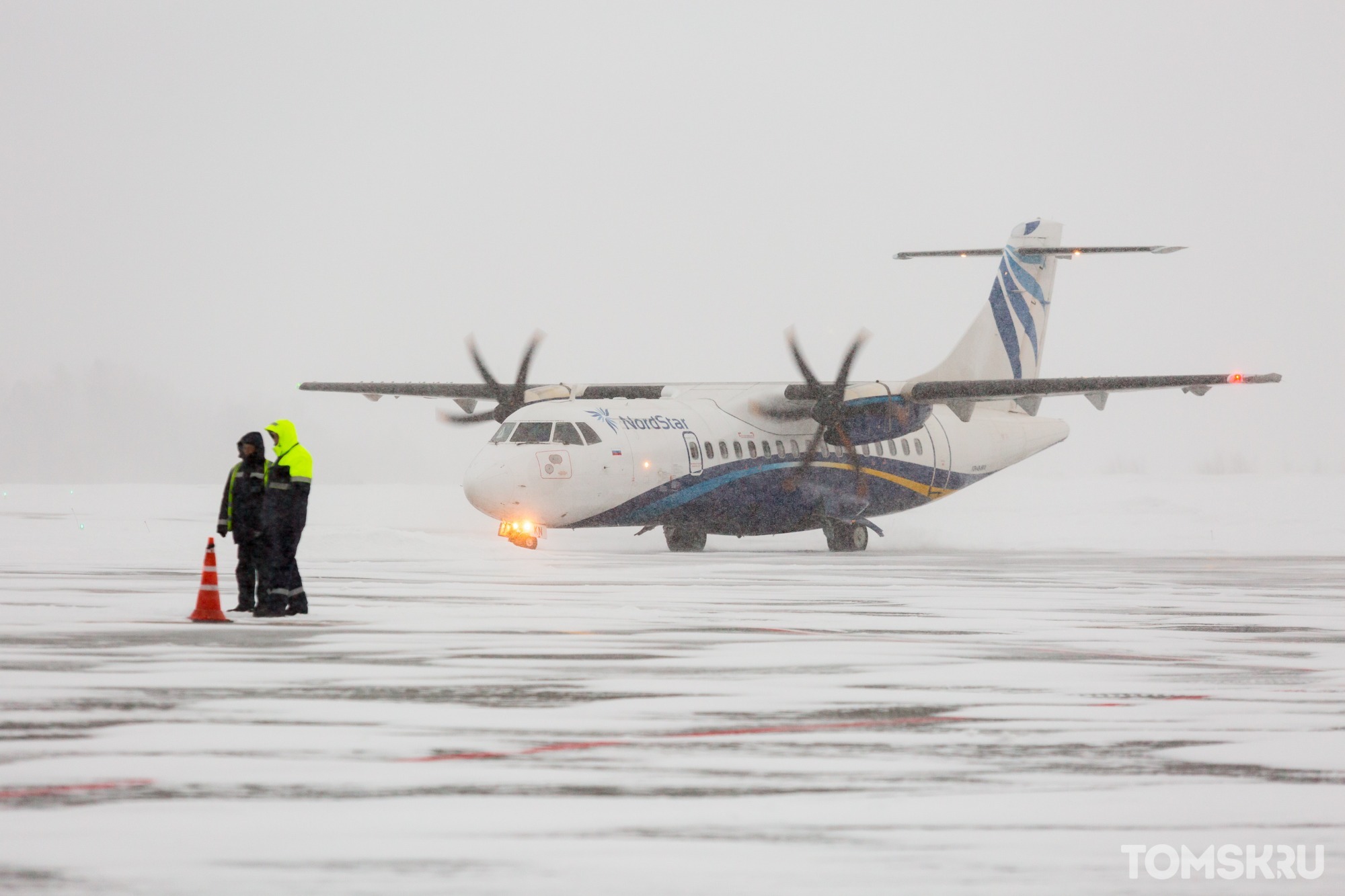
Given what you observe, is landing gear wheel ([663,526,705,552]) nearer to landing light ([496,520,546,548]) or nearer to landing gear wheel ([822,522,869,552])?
landing gear wheel ([822,522,869,552])

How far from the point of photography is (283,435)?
16641 mm

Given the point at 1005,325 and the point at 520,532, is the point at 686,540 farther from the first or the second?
the point at 1005,325

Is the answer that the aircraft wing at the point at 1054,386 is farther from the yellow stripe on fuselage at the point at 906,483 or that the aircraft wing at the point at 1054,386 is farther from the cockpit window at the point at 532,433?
the cockpit window at the point at 532,433

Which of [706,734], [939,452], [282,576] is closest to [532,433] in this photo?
[939,452]

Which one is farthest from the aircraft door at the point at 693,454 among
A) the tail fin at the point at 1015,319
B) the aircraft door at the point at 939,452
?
the tail fin at the point at 1015,319

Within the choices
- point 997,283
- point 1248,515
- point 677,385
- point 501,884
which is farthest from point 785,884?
point 1248,515

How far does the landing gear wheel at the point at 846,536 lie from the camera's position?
35.6m

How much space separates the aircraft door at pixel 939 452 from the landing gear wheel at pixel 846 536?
7.91 ft

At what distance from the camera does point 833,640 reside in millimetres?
15055

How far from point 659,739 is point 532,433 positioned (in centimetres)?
2095

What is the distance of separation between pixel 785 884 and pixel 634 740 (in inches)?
127

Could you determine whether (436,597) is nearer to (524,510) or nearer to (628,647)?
(628,647)

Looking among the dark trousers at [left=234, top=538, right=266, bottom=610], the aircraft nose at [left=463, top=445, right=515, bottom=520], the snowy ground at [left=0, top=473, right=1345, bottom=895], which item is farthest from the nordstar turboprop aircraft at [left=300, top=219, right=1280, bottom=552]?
the dark trousers at [left=234, top=538, right=266, bottom=610]

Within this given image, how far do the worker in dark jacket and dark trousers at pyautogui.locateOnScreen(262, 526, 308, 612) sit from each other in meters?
0.11
